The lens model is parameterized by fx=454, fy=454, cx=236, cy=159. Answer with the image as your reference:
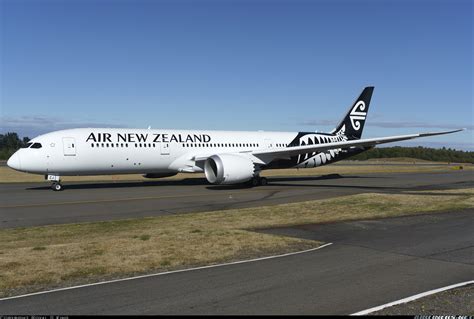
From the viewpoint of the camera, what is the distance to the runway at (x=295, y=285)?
6516 millimetres

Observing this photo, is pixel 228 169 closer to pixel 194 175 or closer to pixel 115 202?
pixel 115 202

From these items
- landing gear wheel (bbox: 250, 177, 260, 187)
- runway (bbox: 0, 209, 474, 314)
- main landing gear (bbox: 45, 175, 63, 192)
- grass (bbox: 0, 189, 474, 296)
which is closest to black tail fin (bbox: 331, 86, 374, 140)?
landing gear wheel (bbox: 250, 177, 260, 187)

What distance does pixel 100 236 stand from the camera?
40.7 feet

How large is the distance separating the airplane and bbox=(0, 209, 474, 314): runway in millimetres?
17853

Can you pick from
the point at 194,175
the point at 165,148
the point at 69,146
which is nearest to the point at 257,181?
the point at 165,148

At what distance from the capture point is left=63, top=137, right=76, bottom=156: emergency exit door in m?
26.1

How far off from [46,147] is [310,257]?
66.9 ft

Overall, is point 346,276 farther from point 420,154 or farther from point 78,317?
point 420,154

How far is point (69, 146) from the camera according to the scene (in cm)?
2619

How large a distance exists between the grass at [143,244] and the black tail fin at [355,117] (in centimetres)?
2188

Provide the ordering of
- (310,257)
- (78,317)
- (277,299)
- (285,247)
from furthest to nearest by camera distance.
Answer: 1. (285,247)
2. (310,257)
3. (277,299)
4. (78,317)

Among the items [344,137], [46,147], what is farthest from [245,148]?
[46,147]

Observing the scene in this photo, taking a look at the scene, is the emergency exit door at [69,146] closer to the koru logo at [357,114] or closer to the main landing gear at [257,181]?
the main landing gear at [257,181]

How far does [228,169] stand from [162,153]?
4718mm
